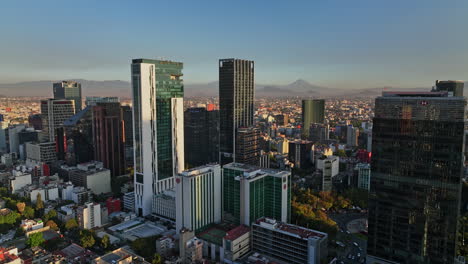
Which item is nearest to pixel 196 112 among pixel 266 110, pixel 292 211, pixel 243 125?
pixel 243 125

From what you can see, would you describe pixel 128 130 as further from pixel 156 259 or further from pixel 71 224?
pixel 156 259

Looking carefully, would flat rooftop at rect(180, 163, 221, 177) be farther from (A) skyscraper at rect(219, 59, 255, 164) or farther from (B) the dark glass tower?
(B) the dark glass tower

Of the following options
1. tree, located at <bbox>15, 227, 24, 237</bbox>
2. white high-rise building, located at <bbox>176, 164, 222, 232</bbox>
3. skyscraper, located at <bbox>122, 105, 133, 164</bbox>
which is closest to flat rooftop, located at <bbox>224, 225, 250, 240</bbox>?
white high-rise building, located at <bbox>176, 164, 222, 232</bbox>

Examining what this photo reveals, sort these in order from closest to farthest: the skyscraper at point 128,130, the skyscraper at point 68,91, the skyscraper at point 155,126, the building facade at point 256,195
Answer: the building facade at point 256,195 < the skyscraper at point 155,126 < the skyscraper at point 128,130 < the skyscraper at point 68,91

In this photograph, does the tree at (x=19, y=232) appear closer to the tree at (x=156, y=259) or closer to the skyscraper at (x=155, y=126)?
the skyscraper at (x=155, y=126)

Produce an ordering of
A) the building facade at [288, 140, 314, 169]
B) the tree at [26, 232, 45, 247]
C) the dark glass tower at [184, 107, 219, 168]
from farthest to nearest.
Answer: the dark glass tower at [184, 107, 219, 168] → the building facade at [288, 140, 314, 169] → the tree at [26, 232, 45, 247]

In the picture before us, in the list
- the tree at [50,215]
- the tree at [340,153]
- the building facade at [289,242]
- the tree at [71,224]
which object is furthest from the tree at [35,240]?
the tree at [340,153]
